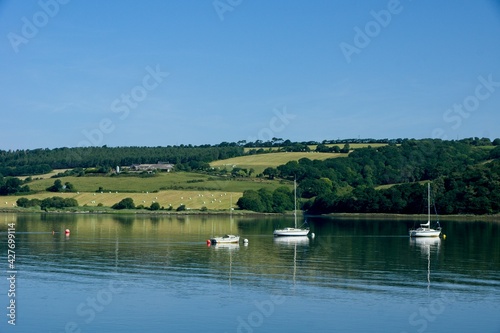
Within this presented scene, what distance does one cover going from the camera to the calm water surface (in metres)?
30.6

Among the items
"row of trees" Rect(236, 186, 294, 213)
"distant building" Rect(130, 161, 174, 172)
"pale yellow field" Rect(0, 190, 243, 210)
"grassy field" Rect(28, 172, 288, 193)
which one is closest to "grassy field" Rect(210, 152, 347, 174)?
"distant building" Rect(130, 161, 174, 172)

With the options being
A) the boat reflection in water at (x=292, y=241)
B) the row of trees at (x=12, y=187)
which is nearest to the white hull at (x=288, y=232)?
the boat reflection in water at (x=292, y=241)

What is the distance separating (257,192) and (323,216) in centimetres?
1188

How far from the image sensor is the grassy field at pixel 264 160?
143125 millimetres

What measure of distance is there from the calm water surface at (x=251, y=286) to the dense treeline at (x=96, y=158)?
8634 cm

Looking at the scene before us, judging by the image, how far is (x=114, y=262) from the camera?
161 feet

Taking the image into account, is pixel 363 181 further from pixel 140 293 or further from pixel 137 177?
pixel 140 293

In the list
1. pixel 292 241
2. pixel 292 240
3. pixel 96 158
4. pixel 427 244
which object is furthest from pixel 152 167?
pixel 427 244

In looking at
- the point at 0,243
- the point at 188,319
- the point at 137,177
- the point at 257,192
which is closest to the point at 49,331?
the point at 188,319

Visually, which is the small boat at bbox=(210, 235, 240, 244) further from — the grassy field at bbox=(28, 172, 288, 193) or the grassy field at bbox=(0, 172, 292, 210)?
the grassy field at bbox=(28, 172, 288, 193)

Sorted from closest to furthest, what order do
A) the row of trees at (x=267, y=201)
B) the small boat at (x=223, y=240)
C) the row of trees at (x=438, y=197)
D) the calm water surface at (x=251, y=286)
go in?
the calm water surface at (x=251, y=286) → the small boat at (x=223, y=240) → the row of trees at (x=438, y=197) → the row of trees at (x=267, y=201)

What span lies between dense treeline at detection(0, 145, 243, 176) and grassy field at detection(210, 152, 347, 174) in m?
5.07

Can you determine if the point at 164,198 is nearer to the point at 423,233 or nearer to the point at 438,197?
the point at 438,197

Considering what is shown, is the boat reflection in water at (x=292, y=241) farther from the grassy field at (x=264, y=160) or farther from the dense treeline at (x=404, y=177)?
the grassy field at (x=264, y=160)
